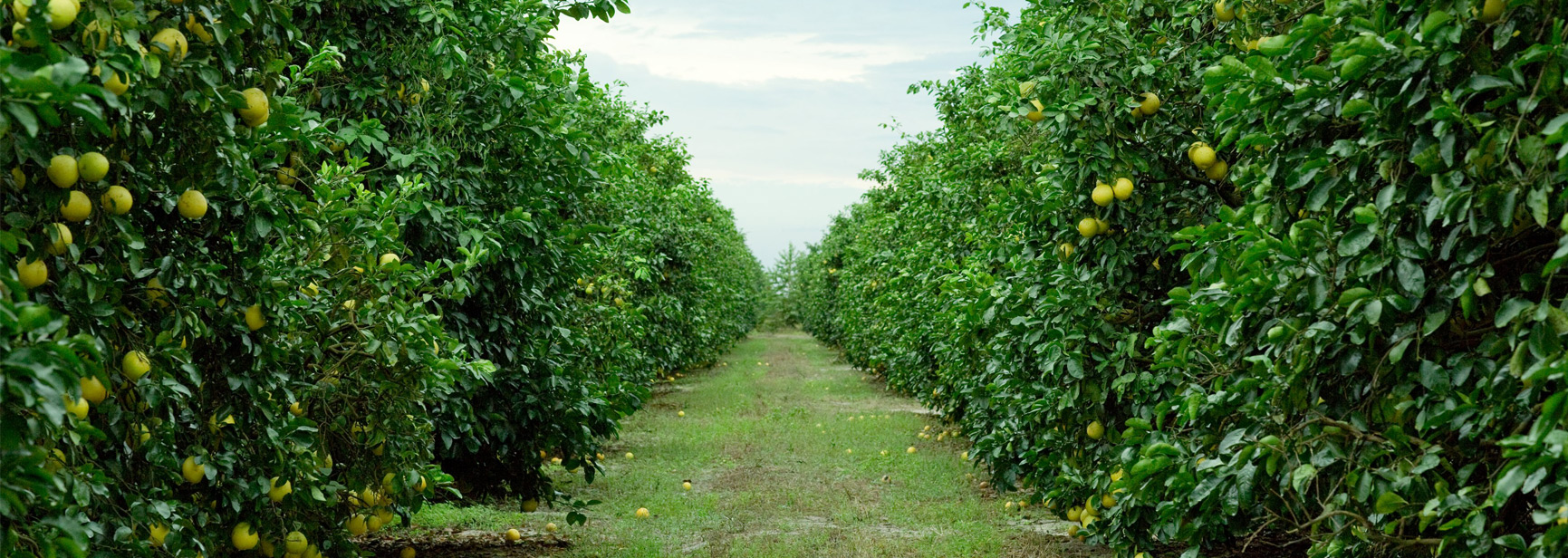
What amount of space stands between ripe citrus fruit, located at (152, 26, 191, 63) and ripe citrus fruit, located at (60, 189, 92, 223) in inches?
15.4

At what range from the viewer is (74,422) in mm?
2428

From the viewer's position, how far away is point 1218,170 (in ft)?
16.3

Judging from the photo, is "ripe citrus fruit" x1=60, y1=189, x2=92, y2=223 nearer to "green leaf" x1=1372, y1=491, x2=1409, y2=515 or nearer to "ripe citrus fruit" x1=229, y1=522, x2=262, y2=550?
"ripe citrus fruit" x1=229, y1=522, x2=262, y2=550

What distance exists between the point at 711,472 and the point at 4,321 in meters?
8.51

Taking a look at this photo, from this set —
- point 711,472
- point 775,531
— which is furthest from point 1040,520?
point 711,472

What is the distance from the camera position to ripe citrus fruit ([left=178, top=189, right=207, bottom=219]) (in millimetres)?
3041

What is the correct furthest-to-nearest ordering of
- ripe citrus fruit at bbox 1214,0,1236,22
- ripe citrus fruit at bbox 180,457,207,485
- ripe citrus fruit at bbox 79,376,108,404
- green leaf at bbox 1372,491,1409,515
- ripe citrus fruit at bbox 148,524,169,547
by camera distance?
1. ripe citrus fruit at bbox 1214,0,1236,22
2. ripe citrus fruit at bbox 180,457,207,485
3. ripe citrus fruit at bbox 148,524,169,547
4. green leaf at bbox 1372,491,1409,515
5. ripe citrus fruit at bbox 79,376,108,404

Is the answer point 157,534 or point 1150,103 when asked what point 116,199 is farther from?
point 1150,103

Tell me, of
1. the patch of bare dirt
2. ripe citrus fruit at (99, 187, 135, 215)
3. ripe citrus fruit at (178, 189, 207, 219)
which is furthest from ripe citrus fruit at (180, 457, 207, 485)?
the patch of bare dirt

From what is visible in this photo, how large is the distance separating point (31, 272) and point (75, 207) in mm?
195

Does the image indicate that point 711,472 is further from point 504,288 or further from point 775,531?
point 504,288

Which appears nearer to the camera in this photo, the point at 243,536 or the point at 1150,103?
the point at 243,536

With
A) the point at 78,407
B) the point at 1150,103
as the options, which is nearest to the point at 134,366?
the point at 78,407

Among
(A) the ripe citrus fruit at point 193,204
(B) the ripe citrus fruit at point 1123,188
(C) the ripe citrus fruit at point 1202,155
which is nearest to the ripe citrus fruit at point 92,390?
(A) the ripe citrus fruit at point 193,204
